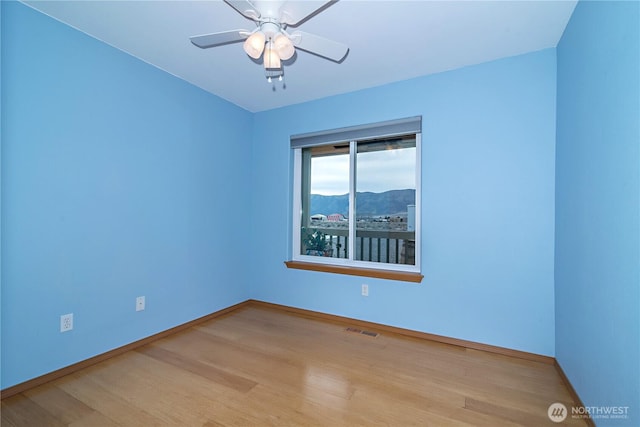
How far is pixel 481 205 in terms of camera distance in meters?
2.38

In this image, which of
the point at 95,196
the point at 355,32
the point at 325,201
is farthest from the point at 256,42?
the point at 325,201

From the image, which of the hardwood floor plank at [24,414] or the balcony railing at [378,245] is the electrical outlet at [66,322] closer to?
the hardwood floor plank at [24,414]

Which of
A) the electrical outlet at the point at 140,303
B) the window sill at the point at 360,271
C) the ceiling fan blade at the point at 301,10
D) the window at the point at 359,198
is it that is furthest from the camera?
the window at the point at 359,198

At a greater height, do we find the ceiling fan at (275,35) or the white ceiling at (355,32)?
the white ceiling at (355,32)

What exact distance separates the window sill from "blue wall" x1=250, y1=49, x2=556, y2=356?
0.24 feet

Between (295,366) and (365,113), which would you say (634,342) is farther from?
(365,113)

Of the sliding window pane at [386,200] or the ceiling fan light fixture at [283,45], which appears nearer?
the ceiling fan light fixture at [283,45]

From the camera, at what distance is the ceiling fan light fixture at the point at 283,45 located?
148 centimetres

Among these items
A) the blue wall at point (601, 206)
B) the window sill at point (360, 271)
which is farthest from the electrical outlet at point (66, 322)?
the blue wall at point (601, 206)

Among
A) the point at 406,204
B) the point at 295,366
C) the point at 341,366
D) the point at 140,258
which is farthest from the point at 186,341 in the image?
the point at 406,204

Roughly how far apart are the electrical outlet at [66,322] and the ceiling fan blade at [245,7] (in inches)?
89.9

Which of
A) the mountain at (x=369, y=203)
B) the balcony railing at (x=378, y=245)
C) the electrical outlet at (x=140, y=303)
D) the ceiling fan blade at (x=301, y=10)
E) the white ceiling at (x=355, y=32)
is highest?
the white ceiling at (x=355, y=32)

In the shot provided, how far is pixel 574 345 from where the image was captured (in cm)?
174

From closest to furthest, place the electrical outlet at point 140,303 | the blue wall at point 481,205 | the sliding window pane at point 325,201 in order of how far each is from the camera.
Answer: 1. the blue wall at point 481,205
2. the electrical outlet at point 140,303
3. the sliding window pane at point 325,201
